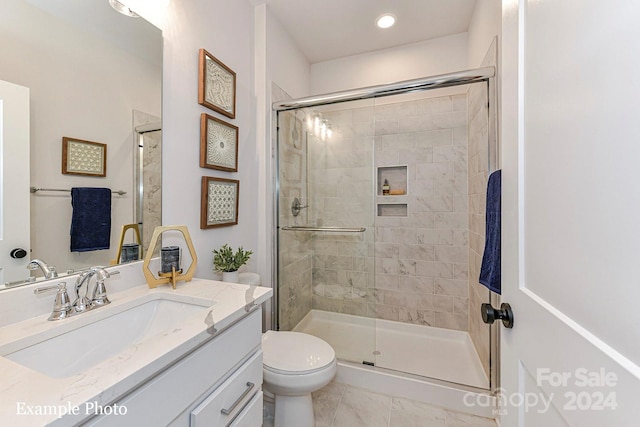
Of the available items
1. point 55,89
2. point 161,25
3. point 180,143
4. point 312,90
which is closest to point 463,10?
point 312,90

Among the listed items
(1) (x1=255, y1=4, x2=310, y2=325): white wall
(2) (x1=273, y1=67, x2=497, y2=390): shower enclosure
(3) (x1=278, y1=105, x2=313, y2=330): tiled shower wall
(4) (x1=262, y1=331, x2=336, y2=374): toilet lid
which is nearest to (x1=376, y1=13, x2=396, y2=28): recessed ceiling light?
(2) (x1=273, y1=67, x2=497, y2=390): shower enclosure

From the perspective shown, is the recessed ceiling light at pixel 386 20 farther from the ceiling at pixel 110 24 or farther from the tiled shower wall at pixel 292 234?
the ceiling at pixel 110 24

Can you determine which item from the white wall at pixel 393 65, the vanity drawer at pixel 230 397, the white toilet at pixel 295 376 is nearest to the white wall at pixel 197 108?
the white toilet at pixel 295 376

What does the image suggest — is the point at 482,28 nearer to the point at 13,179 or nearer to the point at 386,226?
the point at 386,226

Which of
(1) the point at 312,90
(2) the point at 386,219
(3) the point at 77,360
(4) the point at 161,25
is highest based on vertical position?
(1) the point at 312,90

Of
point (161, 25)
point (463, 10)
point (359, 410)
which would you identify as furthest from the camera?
point (463, 10)

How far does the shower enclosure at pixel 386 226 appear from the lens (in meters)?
2.04

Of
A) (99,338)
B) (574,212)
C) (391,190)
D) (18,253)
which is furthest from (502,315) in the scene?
(391,190)

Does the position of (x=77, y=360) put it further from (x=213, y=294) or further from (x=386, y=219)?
(x=386, y=219)

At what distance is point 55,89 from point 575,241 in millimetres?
1452

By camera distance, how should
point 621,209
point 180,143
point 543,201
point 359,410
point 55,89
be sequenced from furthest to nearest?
point 359,410, point 180,143, point 55,89, point 543,201, point 621,209

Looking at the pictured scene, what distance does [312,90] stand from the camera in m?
2.68

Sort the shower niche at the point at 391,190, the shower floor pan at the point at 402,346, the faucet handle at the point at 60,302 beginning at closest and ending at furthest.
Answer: the faucet handle at the point at 60,302 < the shower floor pan at the point at 402,346 < the shower niche at the point at 391,190

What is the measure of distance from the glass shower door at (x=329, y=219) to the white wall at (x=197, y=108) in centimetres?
33
